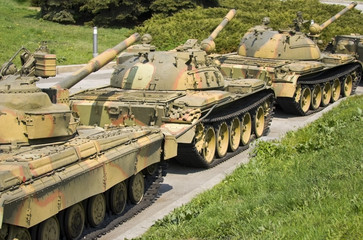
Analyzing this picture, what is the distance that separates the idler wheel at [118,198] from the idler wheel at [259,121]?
664 centimetres

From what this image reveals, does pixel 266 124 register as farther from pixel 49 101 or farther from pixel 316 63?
pixel 49 101

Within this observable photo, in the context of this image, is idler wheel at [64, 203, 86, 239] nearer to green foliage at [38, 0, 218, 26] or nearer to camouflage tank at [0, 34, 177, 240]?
camouflage tank at [0, 34, 177, 240]

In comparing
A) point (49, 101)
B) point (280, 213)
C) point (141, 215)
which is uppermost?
point (49, 101)

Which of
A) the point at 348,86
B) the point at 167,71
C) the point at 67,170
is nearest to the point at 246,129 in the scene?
the point at 167,71

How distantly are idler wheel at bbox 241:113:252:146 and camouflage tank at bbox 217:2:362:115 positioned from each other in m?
2.58

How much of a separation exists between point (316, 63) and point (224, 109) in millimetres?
6864

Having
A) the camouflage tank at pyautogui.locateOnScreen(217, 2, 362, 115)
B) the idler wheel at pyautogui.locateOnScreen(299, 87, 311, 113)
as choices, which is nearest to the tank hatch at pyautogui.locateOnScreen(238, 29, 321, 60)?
the camouflage tank at pyautogui.locateOnScreen(217, 2, 362, 115)

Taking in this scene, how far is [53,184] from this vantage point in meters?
8.95

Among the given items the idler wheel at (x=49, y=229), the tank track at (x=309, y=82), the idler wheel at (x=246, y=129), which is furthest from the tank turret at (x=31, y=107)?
Result: the tank track at (x=309, y=82)

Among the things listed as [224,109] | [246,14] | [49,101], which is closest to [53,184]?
[49,101]

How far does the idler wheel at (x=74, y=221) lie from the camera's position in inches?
385

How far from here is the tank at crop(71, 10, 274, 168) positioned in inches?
536

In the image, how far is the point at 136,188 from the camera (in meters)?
11.8

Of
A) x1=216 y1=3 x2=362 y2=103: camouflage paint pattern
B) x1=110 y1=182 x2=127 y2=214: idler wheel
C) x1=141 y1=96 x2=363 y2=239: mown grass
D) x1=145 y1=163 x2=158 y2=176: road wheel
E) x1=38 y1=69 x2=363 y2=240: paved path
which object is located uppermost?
x1=216 y1=3 x2=362 y2=103: camouflage paint pattern
